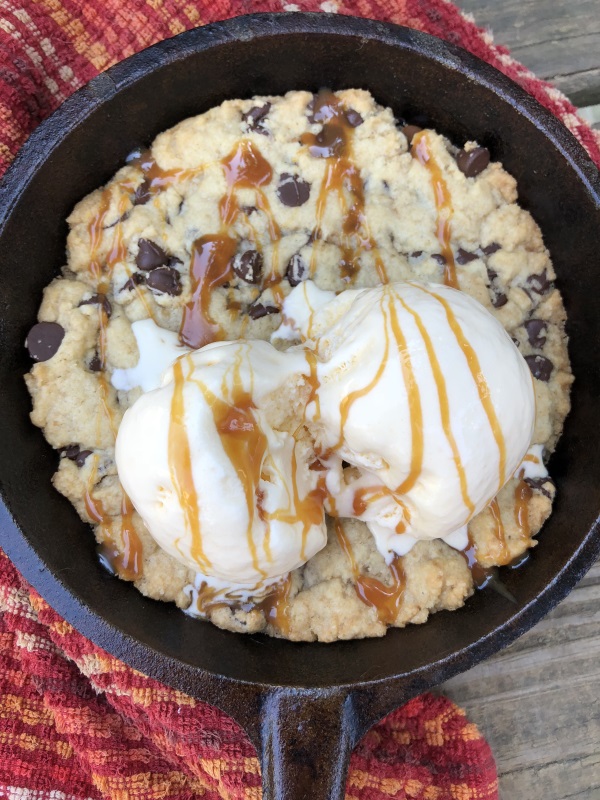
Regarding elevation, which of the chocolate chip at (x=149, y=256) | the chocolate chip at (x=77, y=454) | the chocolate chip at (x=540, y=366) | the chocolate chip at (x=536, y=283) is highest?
the chocolate chip at (x=149, y=256)

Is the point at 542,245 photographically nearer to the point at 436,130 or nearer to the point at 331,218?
the point at 436,130

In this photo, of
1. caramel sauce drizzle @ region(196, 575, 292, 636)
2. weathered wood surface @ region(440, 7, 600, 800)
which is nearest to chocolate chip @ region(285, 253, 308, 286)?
caramel sauce drizzle @ region(196, 575, 292, 636)

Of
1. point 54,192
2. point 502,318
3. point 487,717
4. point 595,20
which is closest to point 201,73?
point 54,192

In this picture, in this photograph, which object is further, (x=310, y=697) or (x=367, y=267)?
(x=367, y=267)

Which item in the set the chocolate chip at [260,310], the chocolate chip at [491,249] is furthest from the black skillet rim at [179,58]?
the chocolate chip at [260,310]

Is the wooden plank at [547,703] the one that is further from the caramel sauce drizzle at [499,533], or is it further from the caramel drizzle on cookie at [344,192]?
the caramel drizzle on cookie at [344,192]

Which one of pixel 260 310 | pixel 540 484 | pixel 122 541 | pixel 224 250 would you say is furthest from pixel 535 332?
pixel 122 541

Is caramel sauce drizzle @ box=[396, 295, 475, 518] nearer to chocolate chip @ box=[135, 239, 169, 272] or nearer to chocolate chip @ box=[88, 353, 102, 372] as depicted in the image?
chocolate chip @ box=[135, 239, 169, 272]
